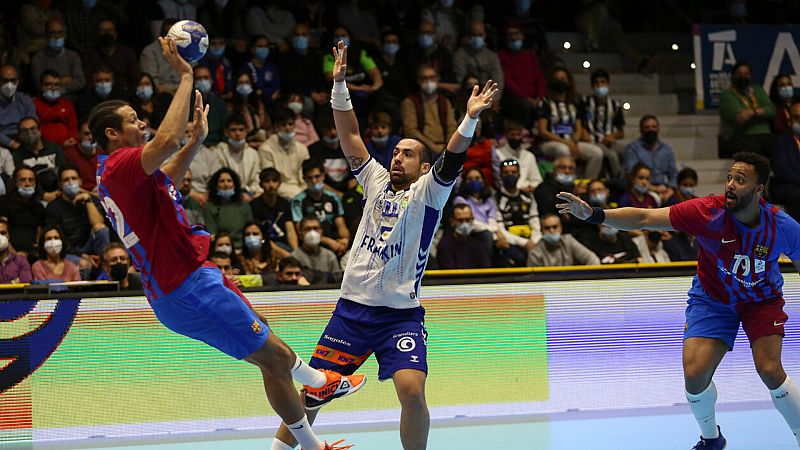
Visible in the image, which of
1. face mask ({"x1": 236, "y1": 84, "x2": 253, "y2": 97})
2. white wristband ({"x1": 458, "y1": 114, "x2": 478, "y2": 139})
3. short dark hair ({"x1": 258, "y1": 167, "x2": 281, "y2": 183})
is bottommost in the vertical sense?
short dark hair ({"x1": 258, "y1": 167, "x2": 281, "y2": 183})

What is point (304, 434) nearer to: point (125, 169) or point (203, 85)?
point (125, 169)

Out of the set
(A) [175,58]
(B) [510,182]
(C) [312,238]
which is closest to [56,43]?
(C) [312,238]

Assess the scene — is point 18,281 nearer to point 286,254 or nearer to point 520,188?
point 286,254

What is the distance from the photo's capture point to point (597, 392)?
9617 mm

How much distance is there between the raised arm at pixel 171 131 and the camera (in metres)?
5.53

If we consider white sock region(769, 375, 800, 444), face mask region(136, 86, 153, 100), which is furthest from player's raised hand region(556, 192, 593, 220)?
face mask region(136, 86, 153, 100)

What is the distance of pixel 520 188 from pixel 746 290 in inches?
224

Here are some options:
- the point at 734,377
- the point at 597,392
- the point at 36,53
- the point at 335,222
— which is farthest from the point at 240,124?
the point at 734,377

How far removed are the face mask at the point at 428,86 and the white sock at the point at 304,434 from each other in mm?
7793

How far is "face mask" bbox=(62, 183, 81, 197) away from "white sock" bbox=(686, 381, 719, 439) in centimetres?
661

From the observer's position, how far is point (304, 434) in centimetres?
614

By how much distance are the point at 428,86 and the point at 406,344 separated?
7.38 meters

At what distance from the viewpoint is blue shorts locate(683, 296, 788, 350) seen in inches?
282

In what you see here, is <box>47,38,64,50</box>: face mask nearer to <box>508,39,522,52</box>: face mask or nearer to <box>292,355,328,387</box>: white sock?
<box>508,39,522,52</box>: face mask
